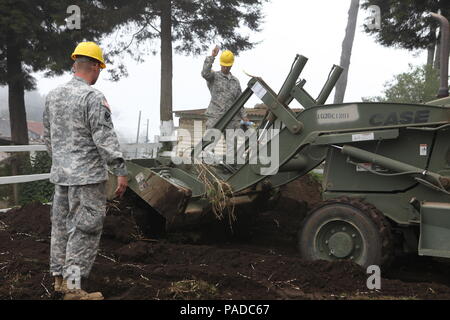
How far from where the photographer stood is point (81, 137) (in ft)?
13.7

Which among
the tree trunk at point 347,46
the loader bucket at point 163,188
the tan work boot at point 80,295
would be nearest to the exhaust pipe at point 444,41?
the loader bucket at point 163,188

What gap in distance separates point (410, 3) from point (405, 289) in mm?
11106

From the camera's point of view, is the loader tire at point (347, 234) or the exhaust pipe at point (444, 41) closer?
the loader tire at point (347, 234)

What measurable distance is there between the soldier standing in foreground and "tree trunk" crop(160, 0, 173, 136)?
10867 mm

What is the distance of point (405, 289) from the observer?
4.42 meters

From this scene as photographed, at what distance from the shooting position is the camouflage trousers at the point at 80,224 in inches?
161

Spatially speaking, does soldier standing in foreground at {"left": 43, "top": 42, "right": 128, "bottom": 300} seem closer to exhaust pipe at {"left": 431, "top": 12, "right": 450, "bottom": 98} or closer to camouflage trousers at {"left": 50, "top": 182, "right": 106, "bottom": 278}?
camouflage trousers at {"left": 50, "top": 182, "right": 106, "bottom": 278}

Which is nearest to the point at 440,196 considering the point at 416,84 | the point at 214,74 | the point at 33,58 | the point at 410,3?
the point at 214,74

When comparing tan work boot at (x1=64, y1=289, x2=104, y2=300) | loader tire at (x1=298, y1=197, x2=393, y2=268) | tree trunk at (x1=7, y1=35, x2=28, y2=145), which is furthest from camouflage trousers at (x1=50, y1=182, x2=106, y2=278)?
tree trunk at (x1=7, y1=35, x2=28, y2=145)

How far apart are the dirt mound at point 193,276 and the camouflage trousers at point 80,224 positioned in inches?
10.0

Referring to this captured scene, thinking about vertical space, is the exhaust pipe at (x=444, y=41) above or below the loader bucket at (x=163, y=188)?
above

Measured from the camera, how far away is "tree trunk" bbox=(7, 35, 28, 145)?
15.7 m

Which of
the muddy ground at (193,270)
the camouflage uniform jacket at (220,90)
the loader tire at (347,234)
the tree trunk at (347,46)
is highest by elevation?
the tree trunk at (347,46)

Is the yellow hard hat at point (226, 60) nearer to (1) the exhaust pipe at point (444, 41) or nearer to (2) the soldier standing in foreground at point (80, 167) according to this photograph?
(1) the exhaust pipe at point (444, 41)
